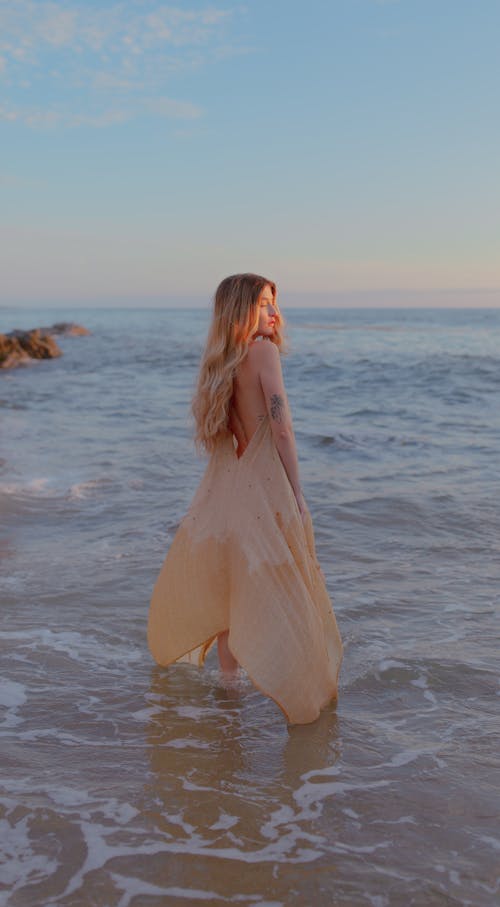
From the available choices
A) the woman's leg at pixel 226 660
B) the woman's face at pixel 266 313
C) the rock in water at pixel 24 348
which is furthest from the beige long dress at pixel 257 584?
the rock in water at pixel 24 348

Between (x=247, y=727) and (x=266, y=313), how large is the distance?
2.04 metres

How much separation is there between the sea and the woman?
39 cm

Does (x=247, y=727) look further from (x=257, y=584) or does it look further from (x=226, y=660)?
(x=257, y=584)

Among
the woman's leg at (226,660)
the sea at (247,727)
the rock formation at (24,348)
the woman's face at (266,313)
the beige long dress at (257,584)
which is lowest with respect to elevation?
the sea at (247,727)

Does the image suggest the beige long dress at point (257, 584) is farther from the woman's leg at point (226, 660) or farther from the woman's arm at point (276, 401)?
the woman's leg at point (226, 660)

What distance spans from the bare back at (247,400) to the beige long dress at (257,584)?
0.06m

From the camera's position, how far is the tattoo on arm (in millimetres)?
3926

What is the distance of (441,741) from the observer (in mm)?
3865

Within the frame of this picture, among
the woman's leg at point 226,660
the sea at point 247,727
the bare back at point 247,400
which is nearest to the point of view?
the sea at point 247,727

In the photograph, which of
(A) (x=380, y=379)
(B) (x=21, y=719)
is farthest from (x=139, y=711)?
(A) (x=380, y=379)

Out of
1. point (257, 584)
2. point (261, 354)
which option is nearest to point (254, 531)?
point (257, 584)

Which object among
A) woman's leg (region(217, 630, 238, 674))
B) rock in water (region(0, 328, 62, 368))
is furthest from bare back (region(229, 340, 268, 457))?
rock in water (region(0, 328, 62, 368))

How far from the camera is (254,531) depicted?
398cm

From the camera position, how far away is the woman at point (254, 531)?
12.7ft
